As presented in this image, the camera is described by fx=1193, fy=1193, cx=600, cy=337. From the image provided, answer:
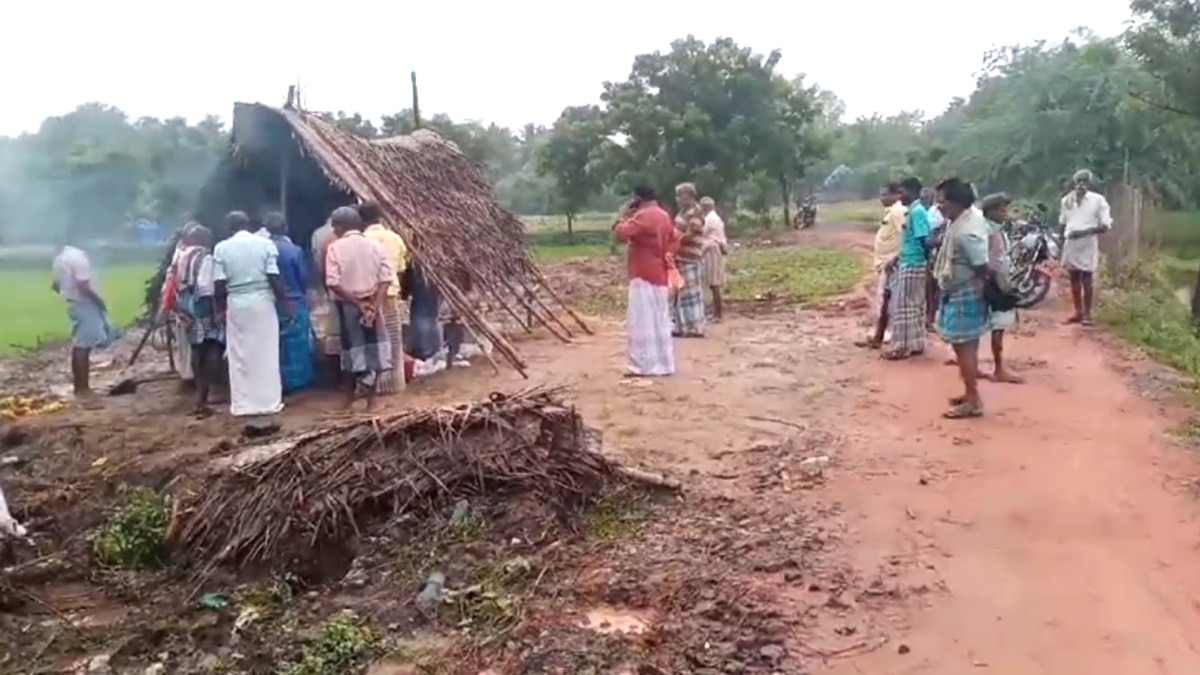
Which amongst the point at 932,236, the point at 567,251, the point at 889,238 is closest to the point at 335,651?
the point at 932,236

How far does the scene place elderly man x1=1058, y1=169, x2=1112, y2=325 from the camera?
38.9ft

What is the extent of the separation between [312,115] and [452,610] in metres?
7.55

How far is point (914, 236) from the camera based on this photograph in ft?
33.8

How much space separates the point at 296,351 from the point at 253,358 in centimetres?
99

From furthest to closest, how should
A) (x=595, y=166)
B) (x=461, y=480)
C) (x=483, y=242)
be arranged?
(x=595, y=166) < (x=483, y=242) < (x=461, y=480)

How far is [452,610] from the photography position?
16.3 feet

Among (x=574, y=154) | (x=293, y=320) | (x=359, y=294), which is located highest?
(x=574, y=154)

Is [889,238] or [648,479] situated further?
[889,238]

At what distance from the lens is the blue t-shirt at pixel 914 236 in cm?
→ 1017

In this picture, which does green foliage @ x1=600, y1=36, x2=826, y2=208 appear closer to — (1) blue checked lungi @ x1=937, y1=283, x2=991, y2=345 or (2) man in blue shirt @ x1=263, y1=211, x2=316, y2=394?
(2) man in blue shirt @ x1=263, y1=211, x2=316, y2=394

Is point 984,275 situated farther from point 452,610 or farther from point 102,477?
point 102,477

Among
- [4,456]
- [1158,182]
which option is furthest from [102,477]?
[1158,182]

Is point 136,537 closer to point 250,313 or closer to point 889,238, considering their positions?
point 250,313

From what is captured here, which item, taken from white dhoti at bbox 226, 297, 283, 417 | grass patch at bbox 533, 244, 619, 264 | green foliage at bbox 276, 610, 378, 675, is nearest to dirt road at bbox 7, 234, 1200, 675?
white dhoti at bbox 226, 297, 283, 417
